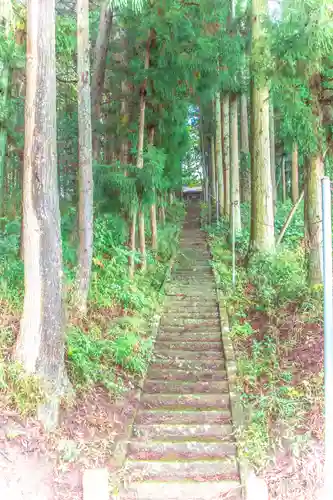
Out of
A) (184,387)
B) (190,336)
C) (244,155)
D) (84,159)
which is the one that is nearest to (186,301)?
(190,336)

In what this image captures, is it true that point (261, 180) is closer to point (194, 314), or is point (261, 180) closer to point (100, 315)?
point (194, 314)

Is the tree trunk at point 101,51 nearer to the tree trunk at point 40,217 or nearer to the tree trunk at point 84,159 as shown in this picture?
the tree trunk at point 84,159

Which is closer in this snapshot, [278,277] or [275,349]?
[275,349]

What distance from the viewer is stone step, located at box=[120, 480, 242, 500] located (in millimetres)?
5270

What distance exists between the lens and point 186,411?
660cm

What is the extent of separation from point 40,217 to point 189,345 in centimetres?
392

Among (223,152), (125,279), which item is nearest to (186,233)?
(223,152)

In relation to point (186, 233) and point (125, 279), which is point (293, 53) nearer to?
point (125, 279)

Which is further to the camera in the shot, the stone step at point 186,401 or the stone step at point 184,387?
the stone step at point 184,387

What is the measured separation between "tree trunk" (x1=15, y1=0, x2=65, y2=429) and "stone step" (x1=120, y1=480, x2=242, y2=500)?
1.27 metres

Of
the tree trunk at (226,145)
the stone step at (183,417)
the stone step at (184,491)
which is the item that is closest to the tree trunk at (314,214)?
the stone step at (183,417)

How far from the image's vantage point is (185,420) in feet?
21.3

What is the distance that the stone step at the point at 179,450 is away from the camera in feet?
19.1

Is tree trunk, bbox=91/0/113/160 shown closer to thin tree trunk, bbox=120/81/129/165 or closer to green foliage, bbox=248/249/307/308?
thin tree trunk, bbox=120/81/129/165
